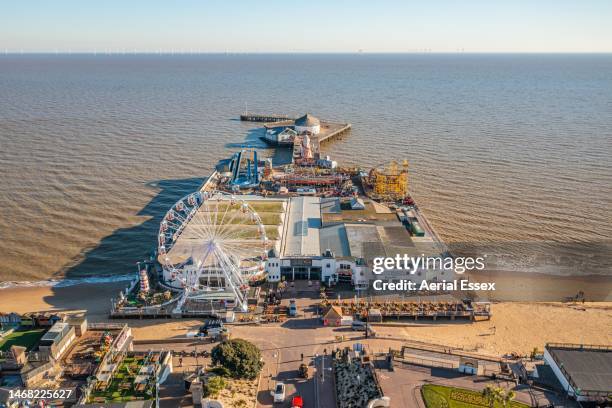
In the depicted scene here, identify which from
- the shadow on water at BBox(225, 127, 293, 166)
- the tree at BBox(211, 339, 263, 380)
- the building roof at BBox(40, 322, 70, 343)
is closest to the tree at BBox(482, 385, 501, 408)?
the tree at BBox(211, 339, 263, 380)

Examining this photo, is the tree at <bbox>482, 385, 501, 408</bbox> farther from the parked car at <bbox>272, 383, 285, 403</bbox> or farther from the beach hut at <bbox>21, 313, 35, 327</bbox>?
the beach hut at <bbox>21, 313, 35, 327</bbox>

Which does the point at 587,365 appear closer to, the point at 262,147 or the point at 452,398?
the point at 452,398

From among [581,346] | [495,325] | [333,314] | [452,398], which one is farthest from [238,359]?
[581,346]

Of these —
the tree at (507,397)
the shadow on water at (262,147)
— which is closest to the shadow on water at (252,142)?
the shadow on water at (262,147)

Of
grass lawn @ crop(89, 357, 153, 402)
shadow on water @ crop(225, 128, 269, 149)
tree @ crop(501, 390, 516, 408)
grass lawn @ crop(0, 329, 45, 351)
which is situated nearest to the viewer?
tree @ crop(501, 390, 516, 408)

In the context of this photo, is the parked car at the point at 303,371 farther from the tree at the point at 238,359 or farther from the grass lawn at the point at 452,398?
the grass lawn at the point at 452,398

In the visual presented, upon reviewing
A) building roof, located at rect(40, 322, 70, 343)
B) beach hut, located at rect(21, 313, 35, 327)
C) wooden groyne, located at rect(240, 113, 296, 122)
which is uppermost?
wooden groyne, located at rect(240, 113, 296, 122)
